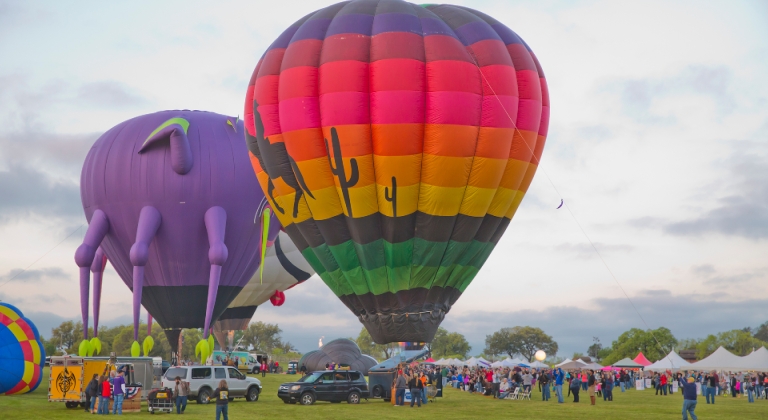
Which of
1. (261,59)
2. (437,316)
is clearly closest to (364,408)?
(437,316)

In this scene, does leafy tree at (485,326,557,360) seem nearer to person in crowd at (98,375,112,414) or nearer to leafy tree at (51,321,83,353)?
leafy tree at (51,321,83,353)

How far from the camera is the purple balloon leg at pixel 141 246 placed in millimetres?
32906

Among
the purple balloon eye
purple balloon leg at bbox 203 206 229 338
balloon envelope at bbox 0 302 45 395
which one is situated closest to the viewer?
balloon envelope at bbox 0 302 45 395

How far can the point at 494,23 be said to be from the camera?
23.6 metres

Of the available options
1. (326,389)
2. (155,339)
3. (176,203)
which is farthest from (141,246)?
(155,339)

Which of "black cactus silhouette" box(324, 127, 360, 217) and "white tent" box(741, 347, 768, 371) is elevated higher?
"black cactus silhouette" box(324, 127, 360, 217)

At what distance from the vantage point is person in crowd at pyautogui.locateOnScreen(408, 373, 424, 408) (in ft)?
79.4

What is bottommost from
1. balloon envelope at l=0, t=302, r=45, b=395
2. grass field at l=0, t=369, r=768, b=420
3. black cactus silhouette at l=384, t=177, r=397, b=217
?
grass field at l=0, t=369, r=768, b=420

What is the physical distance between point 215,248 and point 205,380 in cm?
948

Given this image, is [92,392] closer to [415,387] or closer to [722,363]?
[415,387]

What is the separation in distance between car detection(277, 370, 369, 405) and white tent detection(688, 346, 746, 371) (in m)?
24.6

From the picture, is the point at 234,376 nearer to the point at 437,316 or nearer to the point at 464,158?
the point at 437,316

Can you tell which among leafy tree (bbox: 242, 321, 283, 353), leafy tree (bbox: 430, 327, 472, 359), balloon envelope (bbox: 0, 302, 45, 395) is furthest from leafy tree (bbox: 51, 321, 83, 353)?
balloon envelope (bbox: 0, 302, 45, 395)

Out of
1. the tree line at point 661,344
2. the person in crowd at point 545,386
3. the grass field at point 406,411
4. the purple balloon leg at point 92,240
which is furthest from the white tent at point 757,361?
the tree line at point 661,344
